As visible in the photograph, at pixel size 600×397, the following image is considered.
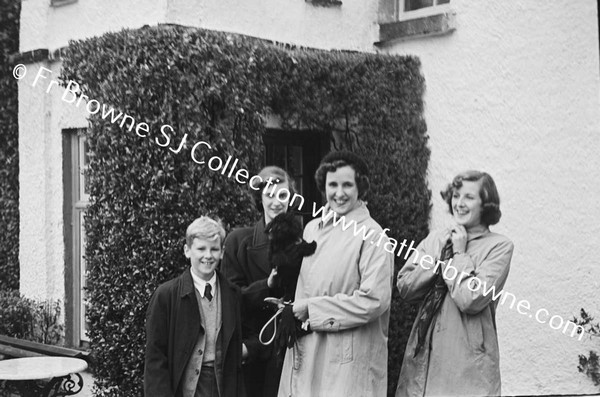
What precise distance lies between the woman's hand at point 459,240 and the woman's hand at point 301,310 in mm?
771

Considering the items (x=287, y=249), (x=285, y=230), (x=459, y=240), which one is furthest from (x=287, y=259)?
(x=459, y=240)

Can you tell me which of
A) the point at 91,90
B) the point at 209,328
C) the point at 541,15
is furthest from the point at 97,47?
the point at 541,15

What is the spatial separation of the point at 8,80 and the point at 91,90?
6.47 feet

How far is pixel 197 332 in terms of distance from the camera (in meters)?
4.43

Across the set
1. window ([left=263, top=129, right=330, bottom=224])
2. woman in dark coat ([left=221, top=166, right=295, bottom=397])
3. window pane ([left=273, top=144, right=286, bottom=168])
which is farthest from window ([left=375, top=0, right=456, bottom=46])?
woman in dark coat ([left=221, top=166, right=295, bottom=397])

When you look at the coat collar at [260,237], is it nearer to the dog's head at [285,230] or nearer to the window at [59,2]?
the dog's head at [285,230]

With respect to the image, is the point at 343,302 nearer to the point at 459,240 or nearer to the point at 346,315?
the point at 346,315

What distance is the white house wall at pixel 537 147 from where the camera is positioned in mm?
6590

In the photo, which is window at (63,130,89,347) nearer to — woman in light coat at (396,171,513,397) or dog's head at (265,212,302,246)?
dog's head at (265,212,302,246)

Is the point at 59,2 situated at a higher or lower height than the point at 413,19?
higher

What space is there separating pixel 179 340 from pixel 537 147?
3.49 metres

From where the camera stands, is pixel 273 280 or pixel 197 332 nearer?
pixel 197 332

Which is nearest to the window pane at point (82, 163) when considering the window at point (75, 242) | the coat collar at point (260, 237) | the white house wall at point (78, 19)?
the window at point (75, 242)

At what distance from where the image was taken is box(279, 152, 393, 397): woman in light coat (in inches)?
178
